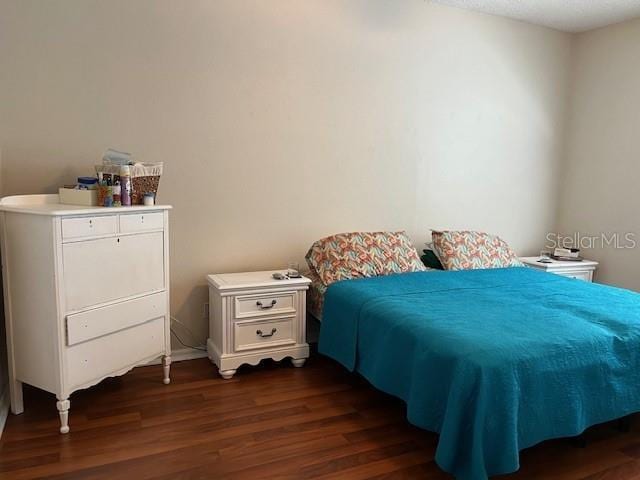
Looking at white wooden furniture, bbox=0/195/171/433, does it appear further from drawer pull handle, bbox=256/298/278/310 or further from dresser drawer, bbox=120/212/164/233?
drawer pull handle, bbox=256/298/278/310

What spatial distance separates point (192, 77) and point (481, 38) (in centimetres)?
236

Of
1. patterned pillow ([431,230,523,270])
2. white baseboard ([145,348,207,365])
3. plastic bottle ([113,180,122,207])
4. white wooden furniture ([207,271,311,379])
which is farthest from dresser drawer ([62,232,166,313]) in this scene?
patterned pillow ([431,230,523,270])

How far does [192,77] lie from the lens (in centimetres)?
301

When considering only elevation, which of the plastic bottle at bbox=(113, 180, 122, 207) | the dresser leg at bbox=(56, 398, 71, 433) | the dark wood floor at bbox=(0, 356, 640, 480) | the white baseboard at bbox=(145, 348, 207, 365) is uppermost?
the plastic bottle at bbox=(113, 180, 122, 207)

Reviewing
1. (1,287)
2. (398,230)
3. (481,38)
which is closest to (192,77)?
(1,287)

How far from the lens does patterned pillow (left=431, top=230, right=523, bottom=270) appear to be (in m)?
3.52

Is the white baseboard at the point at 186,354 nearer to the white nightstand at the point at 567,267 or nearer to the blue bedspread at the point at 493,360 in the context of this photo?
the blue bedspread at the point at 493,360

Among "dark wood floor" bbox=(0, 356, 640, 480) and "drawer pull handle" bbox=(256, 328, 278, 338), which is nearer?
"dark wood floor" bbox=(0, 356, 640, 480)

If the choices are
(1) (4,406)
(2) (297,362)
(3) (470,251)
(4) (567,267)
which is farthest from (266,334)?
(4) (567,267)

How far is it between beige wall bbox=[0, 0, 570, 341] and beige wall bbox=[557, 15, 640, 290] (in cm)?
18

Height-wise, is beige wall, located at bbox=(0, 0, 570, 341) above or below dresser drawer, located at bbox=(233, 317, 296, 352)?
above

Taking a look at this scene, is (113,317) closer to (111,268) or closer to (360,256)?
(111,268)

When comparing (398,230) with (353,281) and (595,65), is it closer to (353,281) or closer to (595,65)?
(353,281)

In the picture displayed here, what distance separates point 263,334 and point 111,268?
1001 mm
